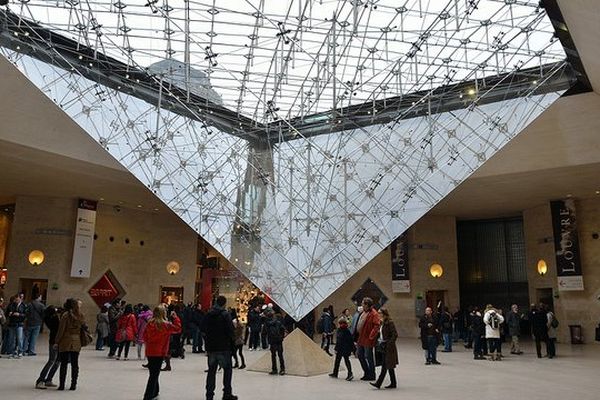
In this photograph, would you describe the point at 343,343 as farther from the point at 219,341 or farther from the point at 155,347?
the point at 155,347

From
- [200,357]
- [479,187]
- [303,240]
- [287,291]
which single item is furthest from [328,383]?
[479,187]

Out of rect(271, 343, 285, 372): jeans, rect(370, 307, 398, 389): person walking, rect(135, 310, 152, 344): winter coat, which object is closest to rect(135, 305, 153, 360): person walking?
rect(135, 310, 152, 344): winter coat

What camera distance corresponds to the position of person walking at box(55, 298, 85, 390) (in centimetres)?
580

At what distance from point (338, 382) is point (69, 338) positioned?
3.44 metres

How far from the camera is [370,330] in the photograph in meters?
7.23

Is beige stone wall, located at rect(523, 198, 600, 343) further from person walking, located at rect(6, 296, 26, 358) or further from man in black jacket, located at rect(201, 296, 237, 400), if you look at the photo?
person walking, located at rect(6, 296, 26, 358)

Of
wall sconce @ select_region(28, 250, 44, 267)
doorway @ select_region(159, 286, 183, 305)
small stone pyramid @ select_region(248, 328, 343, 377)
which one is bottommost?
small stone pyramid @ select_region(248, 328, 343, 377)

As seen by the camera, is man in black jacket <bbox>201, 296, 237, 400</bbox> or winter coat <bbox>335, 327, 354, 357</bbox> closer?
man in black jacket <bbox>201, 296, 237, 400</bbox>

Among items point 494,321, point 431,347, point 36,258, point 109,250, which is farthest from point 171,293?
point 494,321

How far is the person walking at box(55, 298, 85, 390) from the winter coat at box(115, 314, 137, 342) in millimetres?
3374

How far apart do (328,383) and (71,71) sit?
7.78 meters

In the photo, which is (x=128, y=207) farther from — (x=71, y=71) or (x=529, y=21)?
(x=529, y=21)

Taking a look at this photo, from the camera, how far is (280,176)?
10.8m

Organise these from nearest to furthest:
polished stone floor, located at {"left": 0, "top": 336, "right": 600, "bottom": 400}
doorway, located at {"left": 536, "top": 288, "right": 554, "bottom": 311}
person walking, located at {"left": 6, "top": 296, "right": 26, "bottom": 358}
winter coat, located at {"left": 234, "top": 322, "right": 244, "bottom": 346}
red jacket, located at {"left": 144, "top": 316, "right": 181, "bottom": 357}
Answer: red jacket, located at {"left": 144, "top": 316, "right": 181, "bottom": 357}, polished stone floor, located at {"left": 0, "top": 336, "right": 600, "bottom": 400}, winter coat, located at {"left": 234, "top": 322, "right": 244, "bottom": 346}, person walking, located at {"left": 6, "top": 296, "right": 26, "bottom": 358}, doorway, located at {"left": 536, "top": 288, "right": 554, "bottom": 311}
